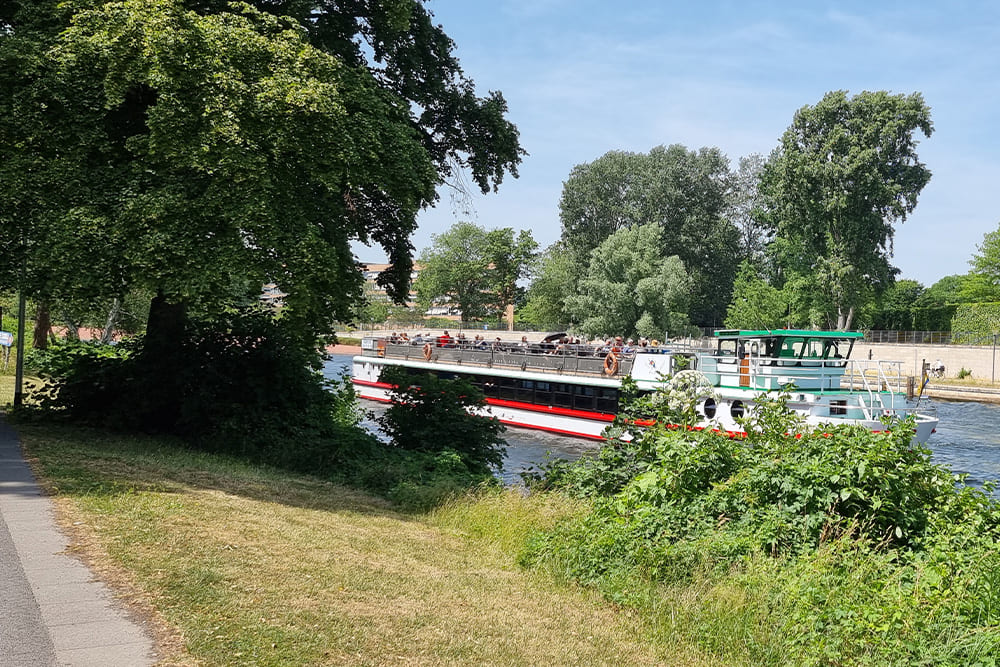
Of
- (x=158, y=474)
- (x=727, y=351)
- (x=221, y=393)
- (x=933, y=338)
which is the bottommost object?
(x=158, y=474)

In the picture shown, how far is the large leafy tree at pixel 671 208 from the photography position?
8881cm

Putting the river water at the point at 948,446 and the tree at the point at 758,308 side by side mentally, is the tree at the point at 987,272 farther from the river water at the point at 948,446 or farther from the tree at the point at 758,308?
the river water at the point at 948,446

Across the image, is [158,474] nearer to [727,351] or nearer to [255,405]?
[255,405]

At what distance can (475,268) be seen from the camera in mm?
103625

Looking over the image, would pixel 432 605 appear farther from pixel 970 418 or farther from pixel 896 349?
pixel 896 349

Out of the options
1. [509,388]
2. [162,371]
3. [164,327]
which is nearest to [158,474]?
[162,371]

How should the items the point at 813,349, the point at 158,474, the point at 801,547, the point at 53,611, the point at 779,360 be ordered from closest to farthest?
1. the point at 53,611
2. the point at 801,547
3. the point at 158,474
4. the point at 779,360
5. the point at 813,349

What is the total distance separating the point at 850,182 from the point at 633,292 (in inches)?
785

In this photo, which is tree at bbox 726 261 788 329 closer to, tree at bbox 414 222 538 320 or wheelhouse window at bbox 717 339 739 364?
tree at bbox 414 222 538 320

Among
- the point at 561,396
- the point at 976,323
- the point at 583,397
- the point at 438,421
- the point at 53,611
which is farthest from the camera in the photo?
the point at 976,323

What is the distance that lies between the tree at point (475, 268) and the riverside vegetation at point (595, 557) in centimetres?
9098

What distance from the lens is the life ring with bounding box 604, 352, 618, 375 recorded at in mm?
33281

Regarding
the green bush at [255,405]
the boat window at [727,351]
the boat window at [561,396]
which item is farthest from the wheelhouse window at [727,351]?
the green bush at [255,405]

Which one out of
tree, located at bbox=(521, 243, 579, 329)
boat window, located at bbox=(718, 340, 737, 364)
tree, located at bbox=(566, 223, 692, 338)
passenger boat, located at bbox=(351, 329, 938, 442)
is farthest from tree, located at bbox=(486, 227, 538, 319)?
boat window, located at bbox=(718, 340, 737, 364)
